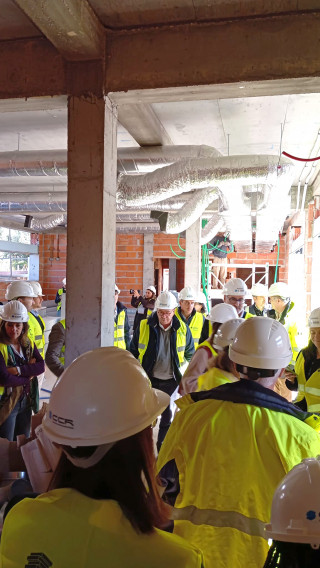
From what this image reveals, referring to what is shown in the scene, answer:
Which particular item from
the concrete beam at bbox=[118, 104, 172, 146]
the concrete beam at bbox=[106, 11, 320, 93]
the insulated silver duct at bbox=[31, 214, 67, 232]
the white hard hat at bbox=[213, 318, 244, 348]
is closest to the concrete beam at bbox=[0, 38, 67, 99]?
the concrete beam at bbox=[106, 11, 320, 93]

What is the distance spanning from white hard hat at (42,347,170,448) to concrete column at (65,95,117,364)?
2240mm

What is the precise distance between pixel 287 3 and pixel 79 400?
3031 mm

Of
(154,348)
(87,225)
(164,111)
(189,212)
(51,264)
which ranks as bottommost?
(154,348)

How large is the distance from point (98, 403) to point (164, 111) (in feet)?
14.6

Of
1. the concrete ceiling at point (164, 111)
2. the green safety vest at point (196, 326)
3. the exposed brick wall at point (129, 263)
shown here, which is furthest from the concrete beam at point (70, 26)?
the exposed brick wall at point (129, 263)

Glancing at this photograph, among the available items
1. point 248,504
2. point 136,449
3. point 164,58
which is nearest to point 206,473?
point 248,504

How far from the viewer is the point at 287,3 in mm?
3039

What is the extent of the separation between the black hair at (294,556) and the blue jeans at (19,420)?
3.57 m

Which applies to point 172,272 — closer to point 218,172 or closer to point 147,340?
point 218,172

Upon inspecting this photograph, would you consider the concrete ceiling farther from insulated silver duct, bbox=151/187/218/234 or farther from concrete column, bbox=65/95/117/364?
insulated silver duct, bbox=151/187/218/234

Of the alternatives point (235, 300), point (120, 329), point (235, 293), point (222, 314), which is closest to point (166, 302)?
point (120, 329)

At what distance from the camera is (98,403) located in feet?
4.07

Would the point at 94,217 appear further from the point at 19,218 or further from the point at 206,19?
the point at 19,218

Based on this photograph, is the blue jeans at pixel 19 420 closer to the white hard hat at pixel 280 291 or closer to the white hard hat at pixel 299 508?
the white hard hat at pixel 299 508
